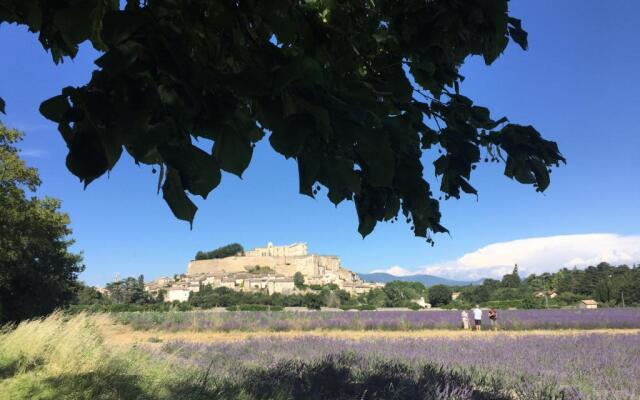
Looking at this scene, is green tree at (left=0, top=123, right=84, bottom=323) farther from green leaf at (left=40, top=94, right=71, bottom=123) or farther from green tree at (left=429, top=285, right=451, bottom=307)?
green tree at (left=429, top=285, right=451, bottom=307)

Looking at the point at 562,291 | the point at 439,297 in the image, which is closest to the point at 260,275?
the point at 439,297

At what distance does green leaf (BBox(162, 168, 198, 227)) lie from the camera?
1.29 meters

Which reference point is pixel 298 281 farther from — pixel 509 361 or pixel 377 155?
pixel 377 155

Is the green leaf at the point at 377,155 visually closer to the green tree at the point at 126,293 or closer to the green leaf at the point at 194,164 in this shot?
the green leaf at the point at 194,164

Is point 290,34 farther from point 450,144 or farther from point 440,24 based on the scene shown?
point 450,144

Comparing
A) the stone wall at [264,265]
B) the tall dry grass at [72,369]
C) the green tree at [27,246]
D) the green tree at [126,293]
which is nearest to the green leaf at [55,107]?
the tall dry grass at [72,369]

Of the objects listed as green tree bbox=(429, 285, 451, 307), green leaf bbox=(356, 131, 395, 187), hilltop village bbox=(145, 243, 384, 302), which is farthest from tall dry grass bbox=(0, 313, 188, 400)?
hilltop village bbox=(145, 243, 384, 302)

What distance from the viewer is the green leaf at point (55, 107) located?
1.23 metres

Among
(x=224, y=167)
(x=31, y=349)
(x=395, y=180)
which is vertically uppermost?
(x=395, y=180)

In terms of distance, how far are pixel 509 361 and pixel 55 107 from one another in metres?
9.54

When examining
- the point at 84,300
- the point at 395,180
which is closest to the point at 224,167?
the point at 395,180

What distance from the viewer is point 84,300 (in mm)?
69875

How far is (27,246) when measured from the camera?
2111cm

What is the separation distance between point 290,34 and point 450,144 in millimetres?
1190
